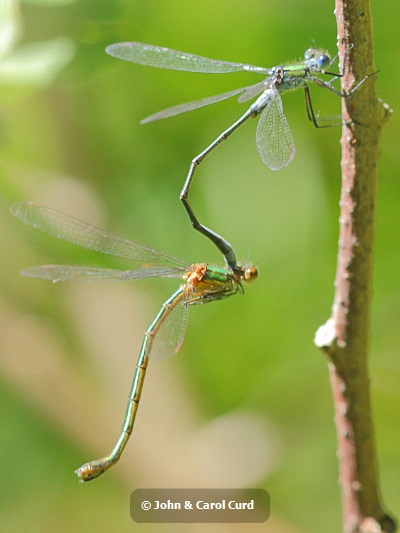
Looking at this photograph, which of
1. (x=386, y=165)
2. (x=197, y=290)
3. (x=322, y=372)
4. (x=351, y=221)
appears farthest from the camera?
(x=322, y=372)

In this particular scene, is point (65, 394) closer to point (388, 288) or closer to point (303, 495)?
point (303, 495)

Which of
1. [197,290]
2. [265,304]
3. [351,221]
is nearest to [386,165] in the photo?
[265,304]

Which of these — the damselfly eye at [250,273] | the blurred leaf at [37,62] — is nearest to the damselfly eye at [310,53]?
the damselfly eye at [250,273]

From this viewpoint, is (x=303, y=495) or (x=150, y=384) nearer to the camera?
(x=303, y=495)

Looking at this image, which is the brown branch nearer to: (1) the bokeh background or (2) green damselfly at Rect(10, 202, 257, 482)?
(2) green damselfly at Rect(10, 202, 257, 482)

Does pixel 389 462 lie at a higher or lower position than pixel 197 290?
lower

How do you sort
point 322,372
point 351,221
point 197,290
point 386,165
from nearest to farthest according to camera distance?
1. point 351,221
2. point 197,290
3. point 386,165
4. point 322,372

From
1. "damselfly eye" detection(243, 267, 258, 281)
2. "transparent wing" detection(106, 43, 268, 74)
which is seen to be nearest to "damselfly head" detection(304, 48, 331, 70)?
"transparent wing" detection(106, 43, 268, 74)

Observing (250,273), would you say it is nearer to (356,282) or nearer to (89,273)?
(89,273)
